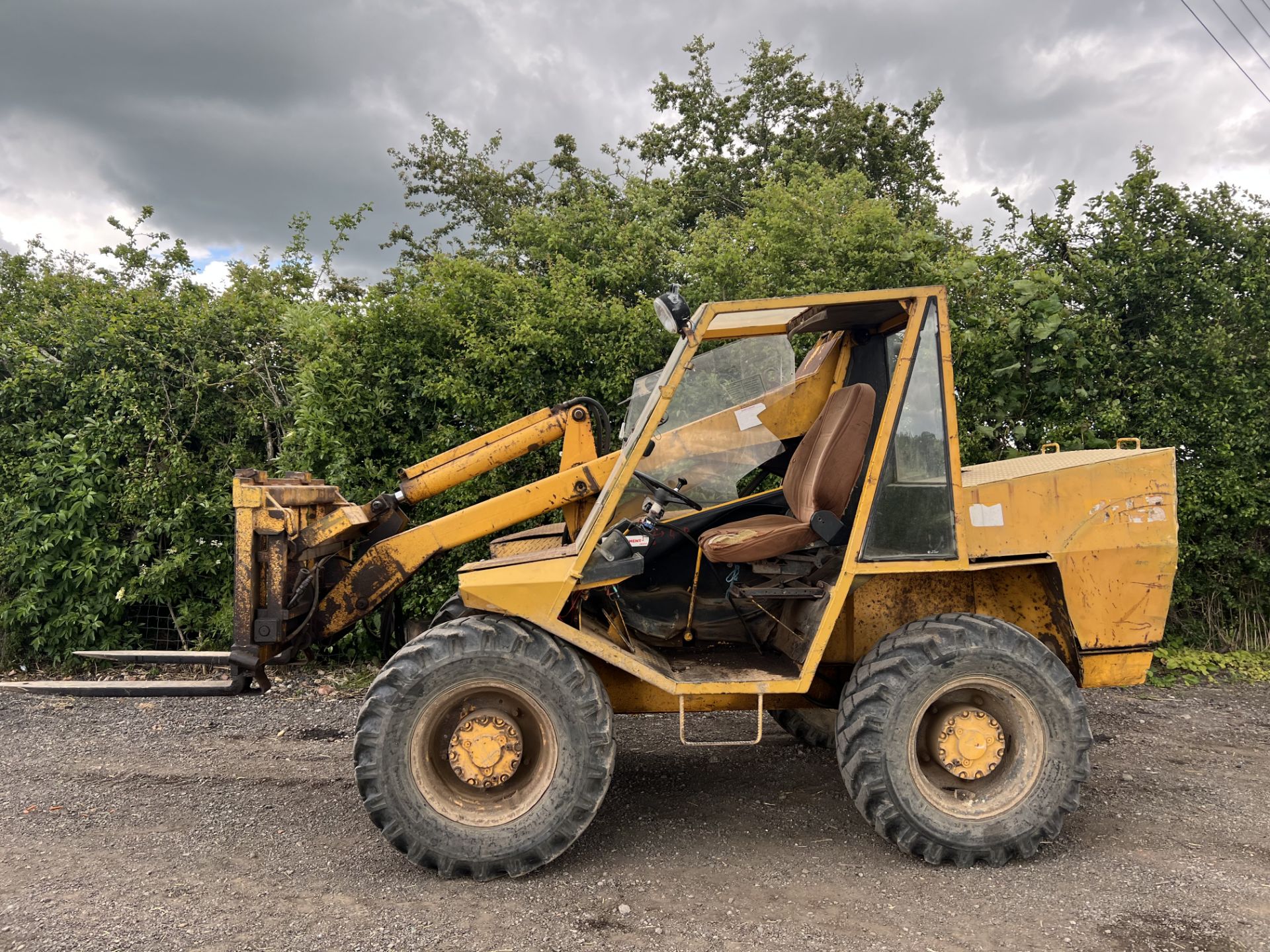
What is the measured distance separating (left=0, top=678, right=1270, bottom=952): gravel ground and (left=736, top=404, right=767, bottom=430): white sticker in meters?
1.91

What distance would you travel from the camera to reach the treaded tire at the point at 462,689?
3.44m

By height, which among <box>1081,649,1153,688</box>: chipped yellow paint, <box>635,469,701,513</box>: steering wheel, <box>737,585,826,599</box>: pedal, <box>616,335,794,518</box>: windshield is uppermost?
<box>616,335,794,518</box>: windshield

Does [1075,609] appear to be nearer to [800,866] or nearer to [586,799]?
[800,866]

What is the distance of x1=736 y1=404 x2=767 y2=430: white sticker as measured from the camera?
14.3ft

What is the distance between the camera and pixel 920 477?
12.3 ft

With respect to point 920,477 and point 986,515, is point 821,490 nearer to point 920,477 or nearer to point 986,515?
point 920,477

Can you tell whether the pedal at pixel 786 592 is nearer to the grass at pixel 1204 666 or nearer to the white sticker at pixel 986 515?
the white sticker at pixel 986 515

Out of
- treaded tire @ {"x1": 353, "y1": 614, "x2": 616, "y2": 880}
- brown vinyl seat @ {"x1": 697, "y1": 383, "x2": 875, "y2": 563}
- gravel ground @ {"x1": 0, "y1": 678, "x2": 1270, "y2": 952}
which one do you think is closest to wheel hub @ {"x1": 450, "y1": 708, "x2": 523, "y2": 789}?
treaded tire @ {"x1": 353, "y1": 614, "x2": 616, "y2": 880}

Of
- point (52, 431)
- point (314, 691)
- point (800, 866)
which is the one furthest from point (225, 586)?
point (800, 866)

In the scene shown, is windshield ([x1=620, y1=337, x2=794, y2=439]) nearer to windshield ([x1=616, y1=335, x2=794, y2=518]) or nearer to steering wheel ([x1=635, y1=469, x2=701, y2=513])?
windshield ([x1=616, y1=335, x2=794, y2=518])

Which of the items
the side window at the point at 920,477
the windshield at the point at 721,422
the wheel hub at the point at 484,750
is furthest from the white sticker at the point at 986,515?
the wheel hub at the point at 484,750

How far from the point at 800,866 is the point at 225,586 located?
516 centimetres

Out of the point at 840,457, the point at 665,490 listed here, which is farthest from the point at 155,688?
the point at 840,457

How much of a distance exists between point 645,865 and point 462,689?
3.56ft
